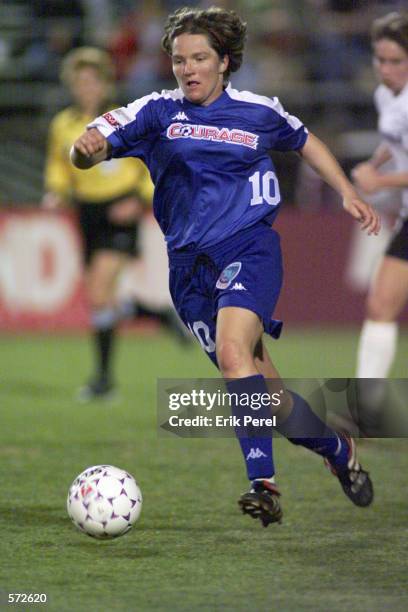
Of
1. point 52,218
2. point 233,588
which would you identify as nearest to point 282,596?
point 233,588

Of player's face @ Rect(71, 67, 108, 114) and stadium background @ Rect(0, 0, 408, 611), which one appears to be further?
player's face @ Rect(71, 67, 108, 114)

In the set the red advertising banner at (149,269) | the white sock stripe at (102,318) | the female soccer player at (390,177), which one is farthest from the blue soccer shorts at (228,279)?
the red advertising banner at (149,269)

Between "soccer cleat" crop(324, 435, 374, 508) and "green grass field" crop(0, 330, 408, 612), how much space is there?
80 millimetres

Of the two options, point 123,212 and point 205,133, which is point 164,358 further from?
point 205,133

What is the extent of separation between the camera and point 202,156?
5234 mm

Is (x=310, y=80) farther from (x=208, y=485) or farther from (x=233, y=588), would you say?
(x=233, y=588)

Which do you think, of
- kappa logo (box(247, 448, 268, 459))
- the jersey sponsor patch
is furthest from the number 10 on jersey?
kappa logo (box(247, 448, 268, 459))

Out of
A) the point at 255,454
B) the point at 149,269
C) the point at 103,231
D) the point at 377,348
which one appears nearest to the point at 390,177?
the point at 377,348

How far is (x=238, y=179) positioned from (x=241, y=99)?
36 cm

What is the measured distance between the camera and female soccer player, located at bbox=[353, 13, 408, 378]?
7168 millimetres

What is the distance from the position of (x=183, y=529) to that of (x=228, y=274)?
1063mm

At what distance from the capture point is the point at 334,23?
50.6ft

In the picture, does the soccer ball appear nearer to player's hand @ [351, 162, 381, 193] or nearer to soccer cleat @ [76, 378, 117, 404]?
player's hand @ [351, 162, 381, 193]

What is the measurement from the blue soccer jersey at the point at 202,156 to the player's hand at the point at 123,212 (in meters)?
4.23
